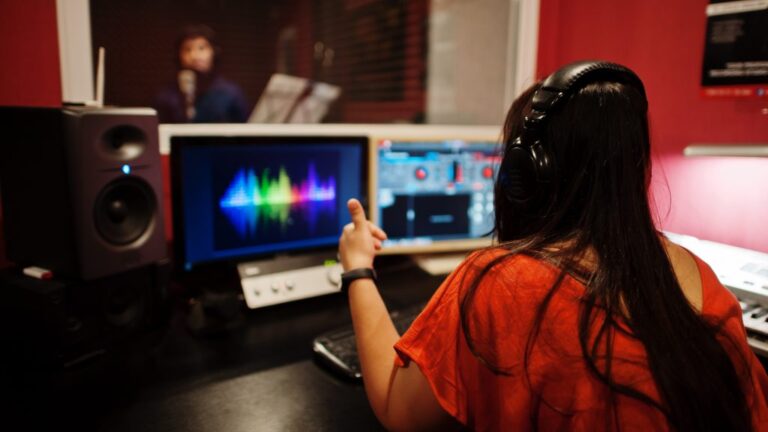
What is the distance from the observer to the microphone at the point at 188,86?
2.14 meters

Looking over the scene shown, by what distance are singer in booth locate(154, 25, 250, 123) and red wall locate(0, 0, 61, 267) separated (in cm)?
31

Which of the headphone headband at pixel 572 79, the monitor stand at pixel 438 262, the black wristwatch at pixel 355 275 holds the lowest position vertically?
the monitor stand at pixel 438 262

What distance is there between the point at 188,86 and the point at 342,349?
61.2 inches

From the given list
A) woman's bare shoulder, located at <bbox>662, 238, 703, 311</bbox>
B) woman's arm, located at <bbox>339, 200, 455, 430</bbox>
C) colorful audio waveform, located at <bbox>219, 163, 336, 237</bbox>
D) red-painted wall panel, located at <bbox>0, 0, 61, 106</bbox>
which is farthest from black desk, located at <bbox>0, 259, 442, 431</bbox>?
red-painted wall panel, located at <bbox>0, 0, 61, 106</bbox>

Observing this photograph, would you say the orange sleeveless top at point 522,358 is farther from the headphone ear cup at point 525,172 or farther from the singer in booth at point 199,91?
the singer in booth at point 199,91

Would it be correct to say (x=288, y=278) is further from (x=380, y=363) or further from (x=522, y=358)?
(x=522, y=358)

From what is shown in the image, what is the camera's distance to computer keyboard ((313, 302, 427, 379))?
113cm

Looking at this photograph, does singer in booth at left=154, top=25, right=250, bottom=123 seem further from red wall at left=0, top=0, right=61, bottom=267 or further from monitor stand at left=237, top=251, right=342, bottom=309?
monitor stand at left=237, top=251, right=342, bottom=309

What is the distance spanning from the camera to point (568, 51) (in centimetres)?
211

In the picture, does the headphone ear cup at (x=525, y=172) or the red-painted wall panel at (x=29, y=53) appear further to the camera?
the red-painted wall panel at (x=29, y=53)

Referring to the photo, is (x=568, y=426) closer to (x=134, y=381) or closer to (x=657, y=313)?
(x=657, y=313)

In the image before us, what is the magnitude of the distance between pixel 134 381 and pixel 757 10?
5.78 ft

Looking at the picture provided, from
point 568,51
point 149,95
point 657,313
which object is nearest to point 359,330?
point 657,313

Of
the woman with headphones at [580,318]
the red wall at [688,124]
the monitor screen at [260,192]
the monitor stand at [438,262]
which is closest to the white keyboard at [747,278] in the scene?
the red wall at [688,124]
